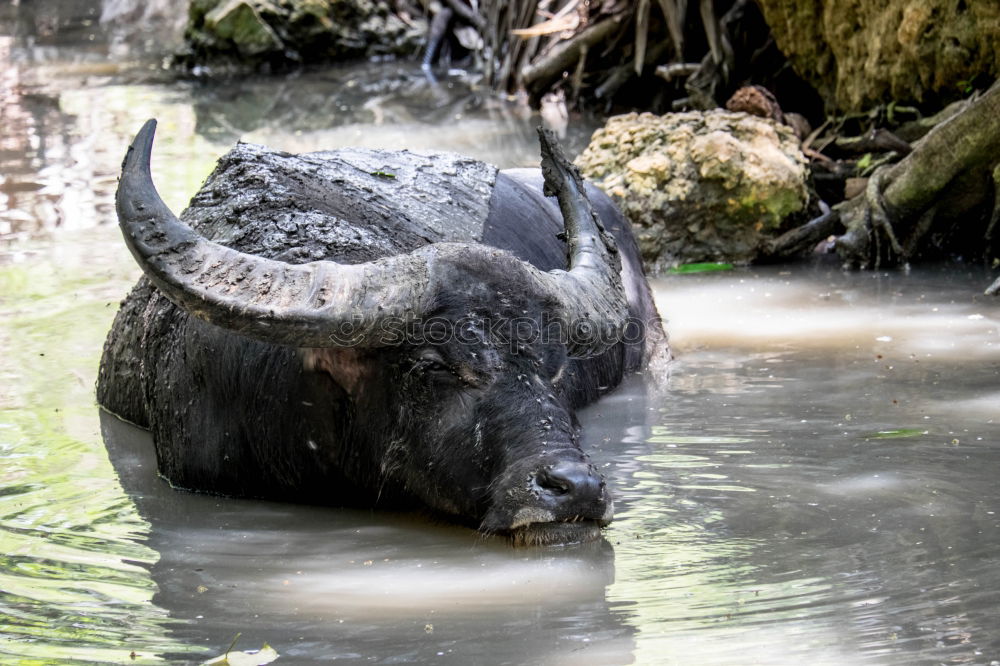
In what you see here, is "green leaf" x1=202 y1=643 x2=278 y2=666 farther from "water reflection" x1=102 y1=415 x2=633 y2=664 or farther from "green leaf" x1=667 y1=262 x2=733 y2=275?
"green leaf" x1=667 y1=262 x2=733 y2=275

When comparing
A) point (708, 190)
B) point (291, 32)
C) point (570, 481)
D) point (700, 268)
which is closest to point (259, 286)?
point (570, 481)

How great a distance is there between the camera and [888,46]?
30.3 ft

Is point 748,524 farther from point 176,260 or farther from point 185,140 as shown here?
point 185,140

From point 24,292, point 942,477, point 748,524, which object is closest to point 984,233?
point 942,477

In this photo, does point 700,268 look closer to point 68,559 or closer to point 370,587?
point 370,587

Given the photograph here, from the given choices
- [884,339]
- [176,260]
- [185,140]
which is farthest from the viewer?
[185,140]

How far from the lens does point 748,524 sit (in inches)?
175

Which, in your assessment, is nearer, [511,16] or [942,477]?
[942,477]

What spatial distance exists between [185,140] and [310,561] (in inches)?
400

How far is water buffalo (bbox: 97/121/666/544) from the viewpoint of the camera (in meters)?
4.29

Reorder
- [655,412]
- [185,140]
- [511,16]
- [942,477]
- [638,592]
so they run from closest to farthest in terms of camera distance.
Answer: [638,592] < [942,477] < [655,412] < [185,140] < [511,16]

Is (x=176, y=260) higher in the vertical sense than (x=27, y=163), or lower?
higher

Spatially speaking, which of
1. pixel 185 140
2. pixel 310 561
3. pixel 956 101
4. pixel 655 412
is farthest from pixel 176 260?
pixel 185 140

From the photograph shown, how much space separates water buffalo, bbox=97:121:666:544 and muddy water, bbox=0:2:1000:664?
0.56ft
